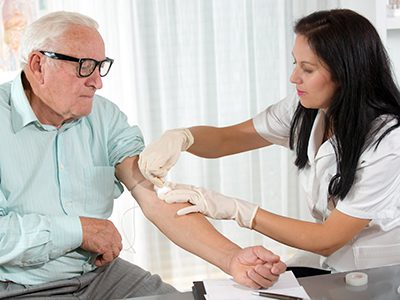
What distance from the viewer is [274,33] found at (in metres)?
3.25

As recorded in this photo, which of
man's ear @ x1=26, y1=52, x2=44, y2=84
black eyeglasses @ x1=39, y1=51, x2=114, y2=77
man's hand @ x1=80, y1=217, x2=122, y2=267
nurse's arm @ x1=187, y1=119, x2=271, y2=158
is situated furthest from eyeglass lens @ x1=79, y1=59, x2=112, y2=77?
nurse's arm @ x1=187, y1=119, x2=271, y2=158

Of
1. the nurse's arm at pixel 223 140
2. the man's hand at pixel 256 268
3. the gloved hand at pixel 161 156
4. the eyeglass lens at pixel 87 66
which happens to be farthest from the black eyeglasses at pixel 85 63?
the man's hand at pixel 256 268

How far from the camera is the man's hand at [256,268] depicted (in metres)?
1.43

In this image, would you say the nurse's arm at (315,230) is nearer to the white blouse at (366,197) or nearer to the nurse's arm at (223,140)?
the white blouse at (366,197)

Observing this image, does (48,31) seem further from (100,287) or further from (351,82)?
(351,82)

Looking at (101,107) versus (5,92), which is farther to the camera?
(101,107)

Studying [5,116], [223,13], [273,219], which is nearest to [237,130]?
[273,219]

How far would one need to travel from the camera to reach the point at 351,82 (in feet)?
5.90

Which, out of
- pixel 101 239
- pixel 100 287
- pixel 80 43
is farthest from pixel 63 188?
pixel 80 43

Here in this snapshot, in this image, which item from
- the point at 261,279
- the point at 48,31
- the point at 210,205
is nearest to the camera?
the point at 261,279

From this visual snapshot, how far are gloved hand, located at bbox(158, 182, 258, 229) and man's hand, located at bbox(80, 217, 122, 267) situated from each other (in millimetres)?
187

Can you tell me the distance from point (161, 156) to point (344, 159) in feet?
1.70

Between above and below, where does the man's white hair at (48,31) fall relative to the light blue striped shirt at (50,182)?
above

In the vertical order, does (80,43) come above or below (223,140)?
above
